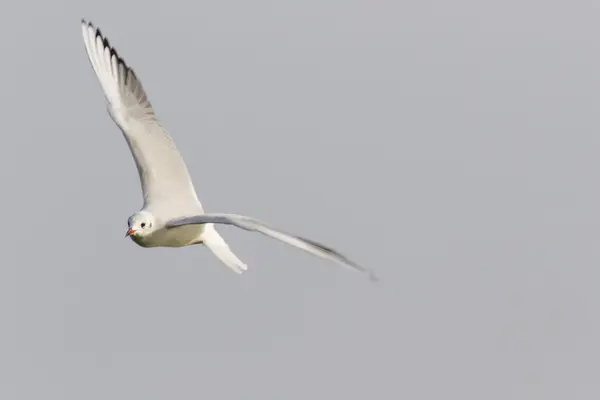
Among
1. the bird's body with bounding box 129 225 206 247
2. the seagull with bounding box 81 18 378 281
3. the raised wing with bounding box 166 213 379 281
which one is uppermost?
the seagull with bounding box 81 18 378 281

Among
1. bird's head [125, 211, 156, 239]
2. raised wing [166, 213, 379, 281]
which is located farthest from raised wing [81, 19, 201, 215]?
raised wing [166, 213, 379, 281]

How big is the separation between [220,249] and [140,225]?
151 cm

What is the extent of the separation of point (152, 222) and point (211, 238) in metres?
1.14

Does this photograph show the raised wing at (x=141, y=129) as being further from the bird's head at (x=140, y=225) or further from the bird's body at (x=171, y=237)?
the bird's head at (x=140, y=225)

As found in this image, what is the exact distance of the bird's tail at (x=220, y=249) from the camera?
17359 millimetres

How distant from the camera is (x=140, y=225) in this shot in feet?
53.2

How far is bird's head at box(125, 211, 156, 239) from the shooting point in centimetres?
1616

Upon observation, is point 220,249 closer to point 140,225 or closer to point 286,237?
point 140,225

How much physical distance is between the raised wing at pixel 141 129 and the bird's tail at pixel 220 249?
11.7 inches

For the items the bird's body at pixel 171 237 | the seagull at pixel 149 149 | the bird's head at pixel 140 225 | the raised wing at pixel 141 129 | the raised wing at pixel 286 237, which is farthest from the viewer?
the raised wing at pixel 141 129

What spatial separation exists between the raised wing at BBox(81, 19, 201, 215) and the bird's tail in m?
0.30

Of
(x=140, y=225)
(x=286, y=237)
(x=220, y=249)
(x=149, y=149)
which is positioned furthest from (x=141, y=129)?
(x=286, y=237)

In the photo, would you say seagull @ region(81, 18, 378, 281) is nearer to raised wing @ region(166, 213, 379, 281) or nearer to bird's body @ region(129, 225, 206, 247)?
bird's body @ region(129, 225, 206, 247)

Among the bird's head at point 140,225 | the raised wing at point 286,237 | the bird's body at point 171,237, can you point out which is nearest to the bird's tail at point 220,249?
the bird's body at point 171,237
